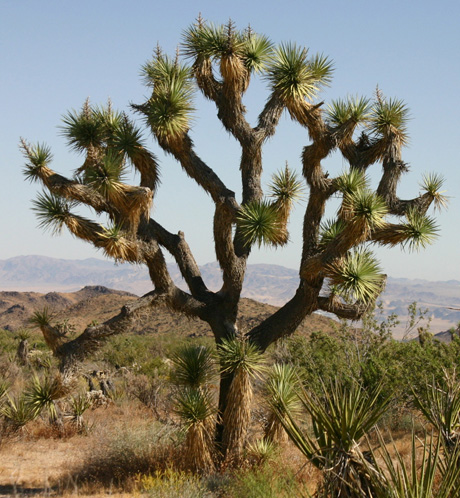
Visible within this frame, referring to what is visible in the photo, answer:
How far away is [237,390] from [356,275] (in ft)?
6.96

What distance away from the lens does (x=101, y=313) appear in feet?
143

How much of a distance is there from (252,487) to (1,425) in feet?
19.9

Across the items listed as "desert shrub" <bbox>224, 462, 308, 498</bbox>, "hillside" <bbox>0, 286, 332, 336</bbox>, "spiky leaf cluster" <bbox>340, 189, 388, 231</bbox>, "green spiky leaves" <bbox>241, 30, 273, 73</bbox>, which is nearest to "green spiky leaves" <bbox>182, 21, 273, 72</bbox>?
"green spiky leaves" <bbox>241, 30, 273, 73</bbox>

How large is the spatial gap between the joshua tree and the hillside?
1053 centimetres

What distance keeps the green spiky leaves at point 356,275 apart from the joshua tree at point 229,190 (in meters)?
0.03

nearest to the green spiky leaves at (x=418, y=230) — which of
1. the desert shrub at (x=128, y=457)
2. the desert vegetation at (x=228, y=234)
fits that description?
the desert vegetation at (x=228, y=234)

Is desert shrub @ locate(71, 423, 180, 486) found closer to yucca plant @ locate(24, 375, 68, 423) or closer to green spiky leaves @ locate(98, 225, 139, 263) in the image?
yucca plant @ locate(24, 375, 68, 423)

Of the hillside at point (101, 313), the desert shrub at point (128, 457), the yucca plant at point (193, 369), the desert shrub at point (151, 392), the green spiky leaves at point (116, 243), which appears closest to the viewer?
the green spiky leaves at point (116, 243)

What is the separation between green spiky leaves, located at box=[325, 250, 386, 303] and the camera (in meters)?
6.79

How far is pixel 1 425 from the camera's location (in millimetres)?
10211

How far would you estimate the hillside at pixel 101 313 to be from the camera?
113 ft

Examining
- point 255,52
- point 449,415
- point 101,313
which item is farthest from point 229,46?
point 101,313

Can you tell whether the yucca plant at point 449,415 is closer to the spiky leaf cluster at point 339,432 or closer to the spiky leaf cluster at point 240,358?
the spiky leaf cluster at point 339,432

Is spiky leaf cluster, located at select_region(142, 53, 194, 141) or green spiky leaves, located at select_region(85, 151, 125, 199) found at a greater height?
spiky leaf cluster, located at select_region(142, 53, 194, 141)
